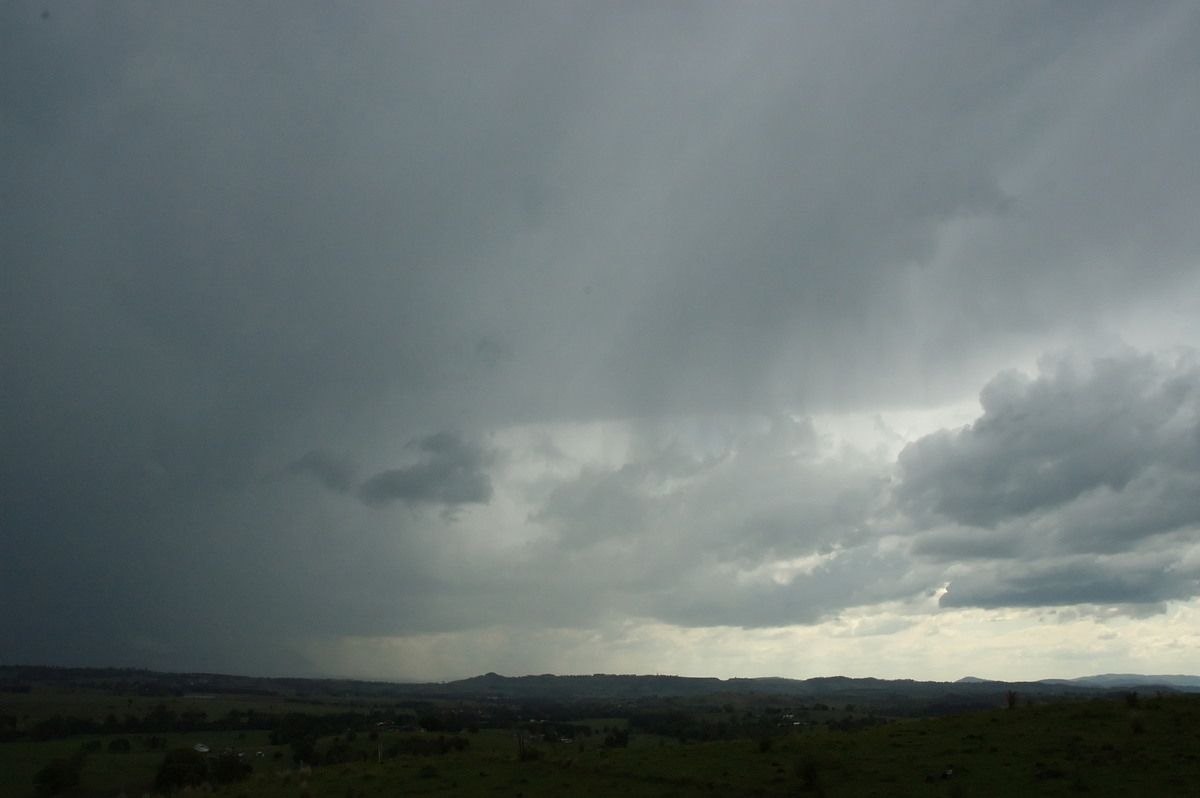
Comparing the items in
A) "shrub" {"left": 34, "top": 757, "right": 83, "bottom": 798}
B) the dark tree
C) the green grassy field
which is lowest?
"shrub" {"left": 34, "top": 757, "right": 83, "bottom": 798}

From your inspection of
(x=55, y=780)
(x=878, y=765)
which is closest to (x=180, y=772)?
(x=55, y=780)

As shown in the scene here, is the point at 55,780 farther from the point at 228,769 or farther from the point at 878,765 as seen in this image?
the point at 878,765

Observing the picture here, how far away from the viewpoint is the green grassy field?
34656 mm

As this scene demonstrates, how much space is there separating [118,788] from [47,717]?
13419 centimetres

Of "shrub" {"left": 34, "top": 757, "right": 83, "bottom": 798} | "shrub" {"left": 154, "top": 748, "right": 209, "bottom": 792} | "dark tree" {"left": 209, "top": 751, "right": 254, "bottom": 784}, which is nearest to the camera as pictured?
"shrub" {"left": 154, "top": 748, "right": 209, "bottom": 792}

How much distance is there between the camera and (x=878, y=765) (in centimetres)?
4116

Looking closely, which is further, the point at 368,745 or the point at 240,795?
the point at 368,745

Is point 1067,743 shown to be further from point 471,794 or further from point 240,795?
point 240,795

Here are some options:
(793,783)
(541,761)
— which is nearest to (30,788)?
(541,761)

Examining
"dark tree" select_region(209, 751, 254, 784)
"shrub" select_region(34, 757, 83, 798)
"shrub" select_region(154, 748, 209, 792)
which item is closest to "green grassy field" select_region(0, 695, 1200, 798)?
"dark tree" select_region(209, 751, 254, 784)

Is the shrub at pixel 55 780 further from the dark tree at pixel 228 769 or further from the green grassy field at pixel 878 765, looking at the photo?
the green grassy field at pixel 878 765

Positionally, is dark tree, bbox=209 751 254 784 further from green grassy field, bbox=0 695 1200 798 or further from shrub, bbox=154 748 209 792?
green grassy field, bbox=0 695 1200 798

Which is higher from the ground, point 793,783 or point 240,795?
point 793,783

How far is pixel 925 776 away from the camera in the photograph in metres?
37.6
